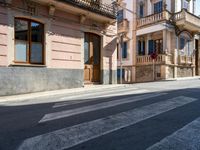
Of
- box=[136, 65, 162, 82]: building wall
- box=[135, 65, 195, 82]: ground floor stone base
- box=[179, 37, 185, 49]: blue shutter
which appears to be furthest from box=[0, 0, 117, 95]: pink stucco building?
box=[179, 37, 185, 49]: blue shutter

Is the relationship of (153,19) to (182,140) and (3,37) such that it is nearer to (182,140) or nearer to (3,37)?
(3,37)

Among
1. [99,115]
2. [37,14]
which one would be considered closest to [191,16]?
[37,14]

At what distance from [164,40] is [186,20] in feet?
8.87

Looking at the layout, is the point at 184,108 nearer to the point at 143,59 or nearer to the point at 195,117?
the point at 195,117

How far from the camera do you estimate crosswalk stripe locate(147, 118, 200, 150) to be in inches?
131

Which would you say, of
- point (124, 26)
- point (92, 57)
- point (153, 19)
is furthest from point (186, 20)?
point (92, 57)

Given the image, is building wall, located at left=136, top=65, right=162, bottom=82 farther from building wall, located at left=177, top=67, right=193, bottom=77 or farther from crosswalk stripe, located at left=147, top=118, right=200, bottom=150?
crosswalk stripe, located at left=147, top=118, right=200, bottom=150

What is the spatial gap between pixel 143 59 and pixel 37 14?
1377 cm

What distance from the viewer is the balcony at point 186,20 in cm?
2020

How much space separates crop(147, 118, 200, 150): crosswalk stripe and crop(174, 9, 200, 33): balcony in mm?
18038

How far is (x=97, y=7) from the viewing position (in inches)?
557

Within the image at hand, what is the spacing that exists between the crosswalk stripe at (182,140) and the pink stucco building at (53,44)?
808 centimetres

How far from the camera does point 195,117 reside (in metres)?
5.15

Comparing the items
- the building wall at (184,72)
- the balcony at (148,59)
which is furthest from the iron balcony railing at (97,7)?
the building wall at (184,72)
